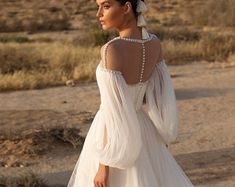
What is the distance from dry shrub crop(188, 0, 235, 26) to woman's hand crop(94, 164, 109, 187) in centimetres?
2786

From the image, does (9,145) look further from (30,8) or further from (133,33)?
(30,8)

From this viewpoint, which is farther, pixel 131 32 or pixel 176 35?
pixel 176 35

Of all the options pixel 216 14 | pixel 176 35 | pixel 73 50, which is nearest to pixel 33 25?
pixel 216 14

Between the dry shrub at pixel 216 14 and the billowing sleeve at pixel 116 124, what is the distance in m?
27.8

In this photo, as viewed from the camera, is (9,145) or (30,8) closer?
(9,145)

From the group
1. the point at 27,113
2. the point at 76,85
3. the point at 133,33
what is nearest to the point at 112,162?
the point at 133,33

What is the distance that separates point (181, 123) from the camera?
10617mm

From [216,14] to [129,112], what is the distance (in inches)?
1177

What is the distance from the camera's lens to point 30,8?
156 feet

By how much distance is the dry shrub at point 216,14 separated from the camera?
31.2m

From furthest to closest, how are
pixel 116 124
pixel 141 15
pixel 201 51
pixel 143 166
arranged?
pixel 201 51, pixel 143 166, pixel 141 15, pixel 116 124

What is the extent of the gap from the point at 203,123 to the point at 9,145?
3.39m

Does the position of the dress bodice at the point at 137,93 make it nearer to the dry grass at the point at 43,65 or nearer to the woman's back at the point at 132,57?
the woman's back at the point at 132,57

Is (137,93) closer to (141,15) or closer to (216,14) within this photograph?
(141,15)
